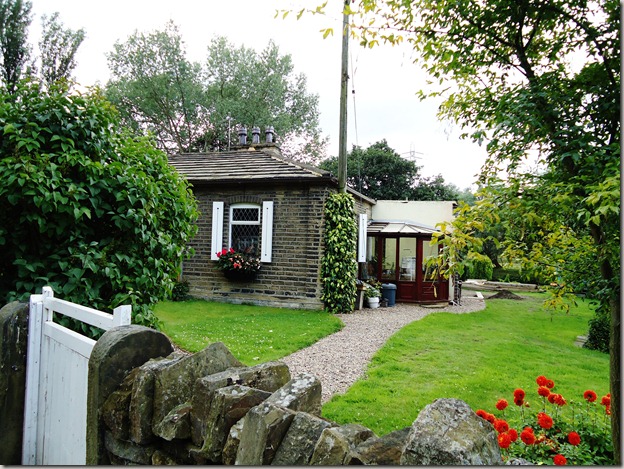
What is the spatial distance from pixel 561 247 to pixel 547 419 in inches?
38.6

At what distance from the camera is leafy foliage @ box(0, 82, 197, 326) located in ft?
8.72

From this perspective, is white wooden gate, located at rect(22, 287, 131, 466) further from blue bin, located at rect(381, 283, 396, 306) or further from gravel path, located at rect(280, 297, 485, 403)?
blue bin, located at rect(381, 283, 396, 306)

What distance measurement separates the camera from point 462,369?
18.0 ft

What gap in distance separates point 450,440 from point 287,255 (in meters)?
9.71

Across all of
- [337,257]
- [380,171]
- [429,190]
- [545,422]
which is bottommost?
[545,422]

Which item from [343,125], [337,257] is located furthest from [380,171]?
[337,257]

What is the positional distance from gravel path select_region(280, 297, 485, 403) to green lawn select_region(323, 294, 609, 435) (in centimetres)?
22

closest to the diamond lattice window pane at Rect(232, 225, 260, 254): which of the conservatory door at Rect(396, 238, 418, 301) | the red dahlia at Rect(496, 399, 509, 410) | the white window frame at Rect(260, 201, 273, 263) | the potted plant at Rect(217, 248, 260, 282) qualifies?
the potted plant at Rect(217, 248, 260, 282)

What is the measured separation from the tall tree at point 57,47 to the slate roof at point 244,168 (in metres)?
6.35

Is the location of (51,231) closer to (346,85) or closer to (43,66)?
(43,66)

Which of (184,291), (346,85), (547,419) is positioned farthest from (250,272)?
(547,419)

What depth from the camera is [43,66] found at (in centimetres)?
326

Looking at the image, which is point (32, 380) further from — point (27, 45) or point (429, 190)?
point (429, 190)

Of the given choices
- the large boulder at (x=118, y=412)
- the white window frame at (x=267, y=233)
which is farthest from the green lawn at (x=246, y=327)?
the large boulder at (x=118, y=412)
